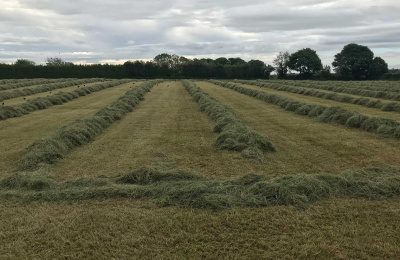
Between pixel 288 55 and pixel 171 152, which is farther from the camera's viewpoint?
pixel 288 55

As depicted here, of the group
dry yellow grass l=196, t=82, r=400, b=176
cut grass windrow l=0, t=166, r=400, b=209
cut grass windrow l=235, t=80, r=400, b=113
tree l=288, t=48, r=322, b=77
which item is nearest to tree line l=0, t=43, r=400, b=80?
tree l=288, t=48, r=322, b=77

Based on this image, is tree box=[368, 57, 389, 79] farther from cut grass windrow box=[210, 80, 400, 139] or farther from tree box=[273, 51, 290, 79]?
cut grass windrow box=[210, 80, 400, 139]

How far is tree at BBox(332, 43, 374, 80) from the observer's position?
7875 cm

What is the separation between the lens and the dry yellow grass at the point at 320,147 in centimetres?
898

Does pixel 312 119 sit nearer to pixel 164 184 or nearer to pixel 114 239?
pixel 164 184

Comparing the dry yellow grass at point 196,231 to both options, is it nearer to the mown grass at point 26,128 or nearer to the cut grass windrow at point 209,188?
the cut grass windrow at point 209,188

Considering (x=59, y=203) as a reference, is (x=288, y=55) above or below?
above

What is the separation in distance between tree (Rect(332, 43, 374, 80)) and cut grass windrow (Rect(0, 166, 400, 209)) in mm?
77344

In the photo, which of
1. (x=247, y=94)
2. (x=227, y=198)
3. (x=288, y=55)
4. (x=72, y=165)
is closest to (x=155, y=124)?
(x=72, y=165)

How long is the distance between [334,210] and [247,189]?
1643 mm

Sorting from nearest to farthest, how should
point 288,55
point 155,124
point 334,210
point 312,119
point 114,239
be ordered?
point 114,239 < point 334,210 < point 155,124 < point 312,119 < point 288,55

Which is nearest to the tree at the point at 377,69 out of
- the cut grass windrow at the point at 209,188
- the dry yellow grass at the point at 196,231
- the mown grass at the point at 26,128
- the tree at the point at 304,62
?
the tree at the point at 304,62

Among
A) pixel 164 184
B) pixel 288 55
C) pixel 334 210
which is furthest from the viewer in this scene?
pixel 288 55

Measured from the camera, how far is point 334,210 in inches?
236
